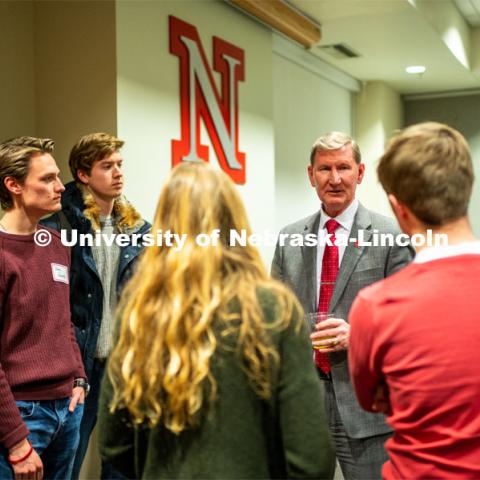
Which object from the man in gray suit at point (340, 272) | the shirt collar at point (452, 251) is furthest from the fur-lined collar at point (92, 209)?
the shirt collar at point (452, 251)

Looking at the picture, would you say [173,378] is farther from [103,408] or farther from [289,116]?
[289,116]

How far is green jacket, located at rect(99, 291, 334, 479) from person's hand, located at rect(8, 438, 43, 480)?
0.84 metres

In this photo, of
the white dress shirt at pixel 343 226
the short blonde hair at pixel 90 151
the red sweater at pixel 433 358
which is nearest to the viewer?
the red sweater at pixel 433 358

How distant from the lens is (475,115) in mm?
7469

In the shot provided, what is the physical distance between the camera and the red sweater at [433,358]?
1093 mm

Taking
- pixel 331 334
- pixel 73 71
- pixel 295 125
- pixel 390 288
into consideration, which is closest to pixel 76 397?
pixel 331 334

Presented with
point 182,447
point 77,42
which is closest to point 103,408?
point 182,447

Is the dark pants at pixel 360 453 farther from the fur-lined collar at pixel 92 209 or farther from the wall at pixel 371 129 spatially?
the wall at pixel 371 129

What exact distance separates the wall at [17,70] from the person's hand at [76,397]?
1.52 meters

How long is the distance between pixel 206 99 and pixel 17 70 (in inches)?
42.1

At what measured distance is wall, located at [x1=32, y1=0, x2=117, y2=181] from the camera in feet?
10.2

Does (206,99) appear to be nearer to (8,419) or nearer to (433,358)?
(8,419)

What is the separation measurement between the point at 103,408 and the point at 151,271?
29 centimetres

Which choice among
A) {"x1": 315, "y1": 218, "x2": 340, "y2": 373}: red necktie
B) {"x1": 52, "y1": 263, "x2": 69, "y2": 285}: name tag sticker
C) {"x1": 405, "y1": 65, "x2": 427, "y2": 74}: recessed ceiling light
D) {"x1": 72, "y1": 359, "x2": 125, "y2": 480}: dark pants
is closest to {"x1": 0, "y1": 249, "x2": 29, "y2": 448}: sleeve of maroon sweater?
{"x1": 52, "y1": 263, "x2": 69, "y2": 285}: name tag sticker
